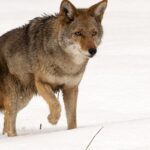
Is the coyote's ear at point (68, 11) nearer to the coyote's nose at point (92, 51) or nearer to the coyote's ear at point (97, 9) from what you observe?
the coyote's ear at point (97, 9)

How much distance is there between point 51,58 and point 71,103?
700 millimetres

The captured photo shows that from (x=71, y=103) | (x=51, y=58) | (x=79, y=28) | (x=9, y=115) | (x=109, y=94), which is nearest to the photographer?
(x=79, y=28)

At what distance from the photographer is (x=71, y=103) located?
7758 mm

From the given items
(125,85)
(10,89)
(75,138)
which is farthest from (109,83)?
(75,138)

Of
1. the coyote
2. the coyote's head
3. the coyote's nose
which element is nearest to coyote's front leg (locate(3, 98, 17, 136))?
the coyote

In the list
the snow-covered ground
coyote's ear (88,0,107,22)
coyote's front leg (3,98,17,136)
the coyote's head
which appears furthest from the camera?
coyote's front leg (3,98,17,136)

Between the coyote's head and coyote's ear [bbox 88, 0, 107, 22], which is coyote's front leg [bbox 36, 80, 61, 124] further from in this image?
coyote's ear [bbox 88, 0, 107, 22]

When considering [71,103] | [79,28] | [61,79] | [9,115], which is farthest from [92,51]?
[9,115]

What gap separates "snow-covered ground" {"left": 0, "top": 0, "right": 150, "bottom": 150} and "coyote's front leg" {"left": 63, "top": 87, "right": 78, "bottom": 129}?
215mm

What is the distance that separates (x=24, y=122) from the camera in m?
8.88

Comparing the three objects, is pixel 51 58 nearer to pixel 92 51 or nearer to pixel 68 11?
pixel 68 11

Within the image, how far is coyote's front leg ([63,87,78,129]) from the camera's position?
764cm

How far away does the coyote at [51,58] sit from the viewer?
7246 millimetres

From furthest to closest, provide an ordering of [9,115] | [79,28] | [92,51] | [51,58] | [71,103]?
[9,115]
[71,103]
[51,58]
[79,28]
[92,51]
